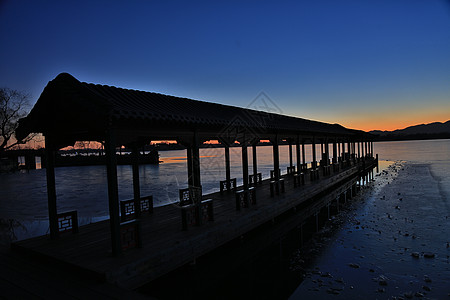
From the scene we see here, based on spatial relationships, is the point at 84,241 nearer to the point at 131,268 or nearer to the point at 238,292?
the point at 131,268

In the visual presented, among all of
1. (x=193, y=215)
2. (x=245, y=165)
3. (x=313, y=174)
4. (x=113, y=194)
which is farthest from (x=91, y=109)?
(x=313, y=174)

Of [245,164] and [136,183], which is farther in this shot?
[245,164]

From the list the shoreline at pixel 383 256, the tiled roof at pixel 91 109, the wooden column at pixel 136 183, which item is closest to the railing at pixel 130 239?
the tiled roof at pixel 91 109

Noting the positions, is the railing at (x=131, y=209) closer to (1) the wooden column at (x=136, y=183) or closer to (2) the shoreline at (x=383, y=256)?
(1) the wooden column at (x=136, y=183)

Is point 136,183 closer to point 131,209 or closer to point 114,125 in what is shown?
point 131,209

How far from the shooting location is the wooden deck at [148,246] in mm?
4781

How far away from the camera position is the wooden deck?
4.78m

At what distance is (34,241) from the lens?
6.30m

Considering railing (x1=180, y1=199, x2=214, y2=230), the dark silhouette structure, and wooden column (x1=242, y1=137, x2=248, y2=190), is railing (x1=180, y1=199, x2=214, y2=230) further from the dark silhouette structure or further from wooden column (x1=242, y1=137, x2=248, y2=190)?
wooden column (x1=242, y1=137, x2=248, y2=190)

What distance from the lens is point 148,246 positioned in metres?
5.65

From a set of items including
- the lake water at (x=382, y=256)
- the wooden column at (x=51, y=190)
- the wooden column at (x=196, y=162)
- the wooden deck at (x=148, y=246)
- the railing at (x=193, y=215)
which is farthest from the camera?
the wooden column at (x=196, y=162)

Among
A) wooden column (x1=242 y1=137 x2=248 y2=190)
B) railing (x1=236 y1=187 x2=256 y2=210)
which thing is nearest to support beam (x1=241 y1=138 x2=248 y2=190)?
wooden column (x1=242 y1=137 x2=248 y2=190)

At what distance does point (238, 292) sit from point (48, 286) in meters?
3.71

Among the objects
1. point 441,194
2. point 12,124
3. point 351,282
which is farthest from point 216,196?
point 12,124
